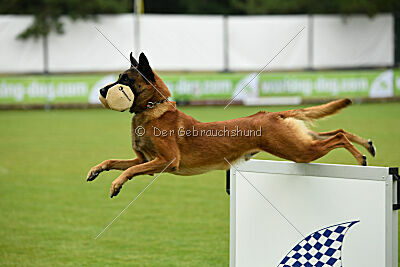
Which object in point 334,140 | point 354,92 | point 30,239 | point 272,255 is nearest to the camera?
point 334,140

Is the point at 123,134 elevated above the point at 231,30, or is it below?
below

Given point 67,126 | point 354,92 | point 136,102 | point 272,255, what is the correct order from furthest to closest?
point 354,92, point 67,126, point 272,255, point 136,102

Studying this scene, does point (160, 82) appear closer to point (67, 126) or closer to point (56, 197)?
point (56, 197)

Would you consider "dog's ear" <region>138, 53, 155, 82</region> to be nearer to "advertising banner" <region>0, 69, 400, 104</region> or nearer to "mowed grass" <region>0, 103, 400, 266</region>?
"mowed grass" <region>0, 103, 400, 266</region>

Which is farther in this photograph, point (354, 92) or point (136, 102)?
point (354, 92)

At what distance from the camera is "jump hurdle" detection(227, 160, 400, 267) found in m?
4.32

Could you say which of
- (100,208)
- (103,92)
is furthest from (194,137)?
(100,208)

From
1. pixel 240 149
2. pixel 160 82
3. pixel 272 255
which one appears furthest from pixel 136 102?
pixel 272 255

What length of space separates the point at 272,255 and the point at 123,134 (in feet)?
46.2

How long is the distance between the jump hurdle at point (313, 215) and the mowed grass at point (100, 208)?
471 millimetres

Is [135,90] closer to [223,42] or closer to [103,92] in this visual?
[103,92]

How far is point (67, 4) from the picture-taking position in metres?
33.1

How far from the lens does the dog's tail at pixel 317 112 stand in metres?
4.13

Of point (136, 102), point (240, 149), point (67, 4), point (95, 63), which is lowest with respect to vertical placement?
point (240, 149)
